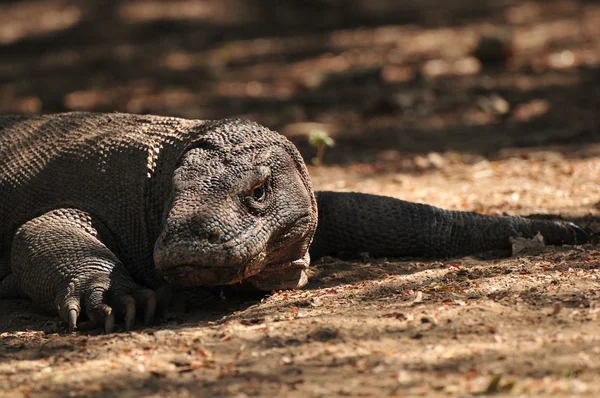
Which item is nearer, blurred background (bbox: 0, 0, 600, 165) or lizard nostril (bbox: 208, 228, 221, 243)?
lizard nostril (bbox: 208, 228, 221, 243)

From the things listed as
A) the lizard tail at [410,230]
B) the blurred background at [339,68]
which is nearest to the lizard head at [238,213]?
the lizard tail at [410,230]

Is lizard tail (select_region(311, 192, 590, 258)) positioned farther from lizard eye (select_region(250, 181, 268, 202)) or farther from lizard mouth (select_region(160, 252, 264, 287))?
lizard mouth (select_region(160, 252, 264, 287))

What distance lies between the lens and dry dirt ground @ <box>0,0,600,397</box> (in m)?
3.61

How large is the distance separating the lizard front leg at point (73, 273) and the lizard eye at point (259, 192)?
736 millimetres

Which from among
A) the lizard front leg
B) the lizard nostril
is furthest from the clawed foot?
the lizard nostril

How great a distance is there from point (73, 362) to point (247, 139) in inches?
66.0

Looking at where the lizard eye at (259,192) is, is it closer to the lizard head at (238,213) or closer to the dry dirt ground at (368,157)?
the lizard head at (238,213)

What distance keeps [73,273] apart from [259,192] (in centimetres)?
108

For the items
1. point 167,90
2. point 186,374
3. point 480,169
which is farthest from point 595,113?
point 186,374

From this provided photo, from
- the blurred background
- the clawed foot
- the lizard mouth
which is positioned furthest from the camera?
the blurred background

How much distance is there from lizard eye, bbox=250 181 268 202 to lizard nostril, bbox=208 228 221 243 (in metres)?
0.43

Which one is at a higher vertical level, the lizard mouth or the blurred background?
the blurred background

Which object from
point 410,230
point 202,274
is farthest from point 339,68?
point 202,274

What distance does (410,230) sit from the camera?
5605mm
